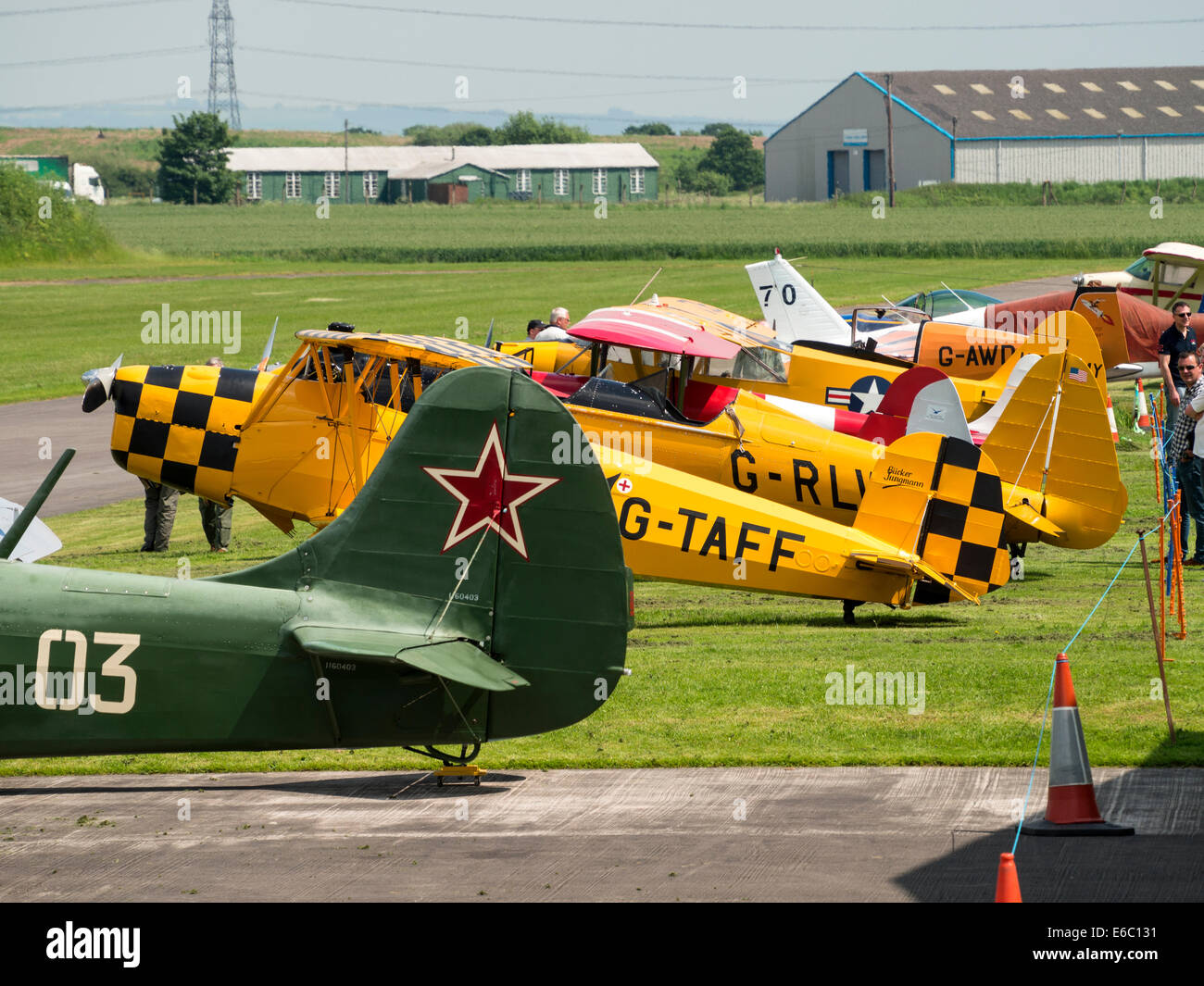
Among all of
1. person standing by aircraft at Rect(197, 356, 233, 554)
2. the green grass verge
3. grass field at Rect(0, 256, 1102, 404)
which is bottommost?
the green grass verge

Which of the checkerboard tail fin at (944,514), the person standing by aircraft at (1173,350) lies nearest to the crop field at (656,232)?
the person standing by aircraft at (1173,350)

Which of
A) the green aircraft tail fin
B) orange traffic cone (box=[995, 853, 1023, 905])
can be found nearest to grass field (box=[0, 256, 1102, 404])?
the green aircraft tail fin

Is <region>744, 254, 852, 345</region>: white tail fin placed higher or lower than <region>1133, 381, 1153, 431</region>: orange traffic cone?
higher

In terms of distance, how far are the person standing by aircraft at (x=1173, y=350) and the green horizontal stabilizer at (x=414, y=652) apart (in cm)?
1122

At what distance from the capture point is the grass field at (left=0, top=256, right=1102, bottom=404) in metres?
37.9

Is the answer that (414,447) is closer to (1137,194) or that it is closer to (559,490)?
A: (559,490)

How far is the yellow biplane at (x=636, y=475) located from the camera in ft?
38.0

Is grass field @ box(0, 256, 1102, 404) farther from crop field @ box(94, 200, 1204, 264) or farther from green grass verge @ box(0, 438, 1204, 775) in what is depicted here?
green grass verge @ box(0, 438, 1204, 775)

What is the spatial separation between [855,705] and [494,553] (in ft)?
11.6

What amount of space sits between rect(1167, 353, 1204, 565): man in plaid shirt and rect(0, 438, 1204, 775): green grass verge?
673 millimetres

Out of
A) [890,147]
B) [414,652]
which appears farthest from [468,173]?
[414,652]

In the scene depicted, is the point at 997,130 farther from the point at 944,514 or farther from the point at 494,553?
the point at 494,553

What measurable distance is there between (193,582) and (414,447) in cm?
126
